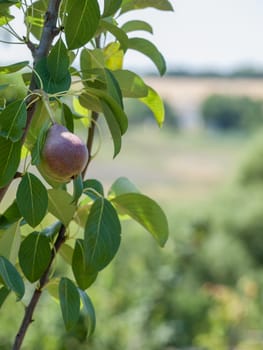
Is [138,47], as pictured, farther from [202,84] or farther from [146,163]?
[202,84]

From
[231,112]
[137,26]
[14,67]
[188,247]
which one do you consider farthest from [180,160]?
[14,67]

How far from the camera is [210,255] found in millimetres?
2359

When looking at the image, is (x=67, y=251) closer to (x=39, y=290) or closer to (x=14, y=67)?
(x=39, y=290)

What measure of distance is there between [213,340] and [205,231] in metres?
0.72

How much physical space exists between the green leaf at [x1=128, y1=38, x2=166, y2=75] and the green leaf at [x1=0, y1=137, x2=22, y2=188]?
144 millimetres

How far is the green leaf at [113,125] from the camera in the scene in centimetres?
34

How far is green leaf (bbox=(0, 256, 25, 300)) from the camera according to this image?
0.34 meters

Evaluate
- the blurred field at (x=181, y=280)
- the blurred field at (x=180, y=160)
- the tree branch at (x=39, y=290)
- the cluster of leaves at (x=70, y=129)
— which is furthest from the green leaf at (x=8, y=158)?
the blurred field at (x=180, y=160)

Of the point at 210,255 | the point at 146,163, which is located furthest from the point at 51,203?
the point at 146,163

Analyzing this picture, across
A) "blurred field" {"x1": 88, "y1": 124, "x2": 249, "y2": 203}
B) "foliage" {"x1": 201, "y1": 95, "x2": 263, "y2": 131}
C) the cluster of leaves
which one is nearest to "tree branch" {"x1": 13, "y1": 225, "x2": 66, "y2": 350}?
the cluster of leaves

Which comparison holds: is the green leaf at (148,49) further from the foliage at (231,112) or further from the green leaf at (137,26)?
the foliage at (231,112)

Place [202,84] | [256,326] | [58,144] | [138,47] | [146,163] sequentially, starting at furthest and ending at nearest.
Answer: [202,84]
[146,163]
[256,326]
[138,47]
[58,144]

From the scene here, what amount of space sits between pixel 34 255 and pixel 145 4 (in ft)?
0.53

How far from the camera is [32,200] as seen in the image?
34 cm
